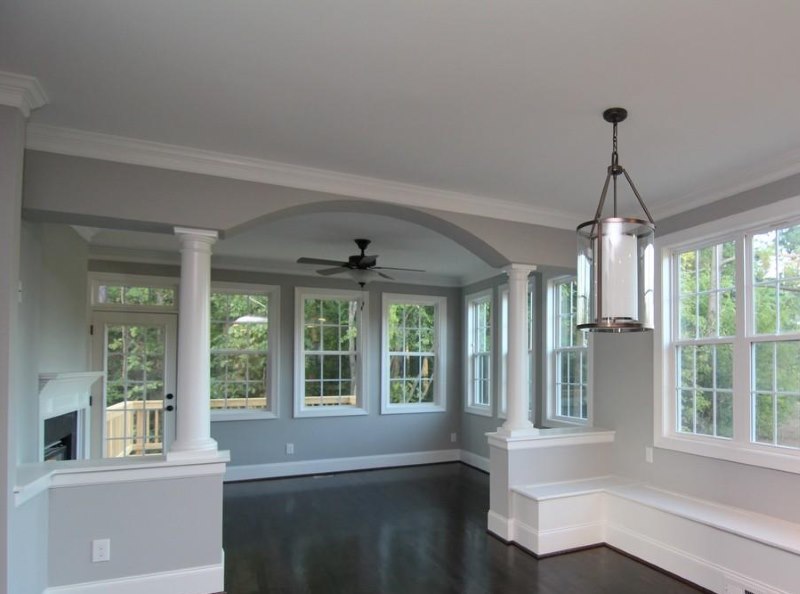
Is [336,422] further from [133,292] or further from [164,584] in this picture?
[164,584]

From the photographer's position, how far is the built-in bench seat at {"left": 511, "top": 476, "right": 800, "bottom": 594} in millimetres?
3057

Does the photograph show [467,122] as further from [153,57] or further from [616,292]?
[153,57]

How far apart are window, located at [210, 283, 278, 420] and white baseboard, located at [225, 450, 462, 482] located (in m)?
0.64

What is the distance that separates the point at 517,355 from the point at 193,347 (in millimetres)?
2541

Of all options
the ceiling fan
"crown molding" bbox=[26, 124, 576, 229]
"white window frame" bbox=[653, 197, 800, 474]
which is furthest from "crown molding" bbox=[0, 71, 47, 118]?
"white window frame" bbox=[653, 197, 800, 474]

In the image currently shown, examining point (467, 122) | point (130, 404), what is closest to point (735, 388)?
point (467, 122)

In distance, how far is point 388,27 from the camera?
1981 millimetres

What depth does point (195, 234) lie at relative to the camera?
10.8ft

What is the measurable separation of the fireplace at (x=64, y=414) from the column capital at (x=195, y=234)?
1371 mm

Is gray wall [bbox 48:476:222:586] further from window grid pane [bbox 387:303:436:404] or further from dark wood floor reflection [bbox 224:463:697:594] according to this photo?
window grid pane [bbox 387:303:436:404]

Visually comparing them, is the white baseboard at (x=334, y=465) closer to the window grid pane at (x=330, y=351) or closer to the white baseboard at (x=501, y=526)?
the window grid pane at (x=330, y=351)

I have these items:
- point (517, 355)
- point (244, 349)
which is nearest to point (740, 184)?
point (517, 355)

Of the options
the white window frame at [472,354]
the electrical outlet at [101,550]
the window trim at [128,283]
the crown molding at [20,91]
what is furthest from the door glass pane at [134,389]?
the white window frame at [472,354]

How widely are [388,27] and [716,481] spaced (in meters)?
3.70
